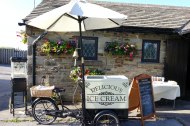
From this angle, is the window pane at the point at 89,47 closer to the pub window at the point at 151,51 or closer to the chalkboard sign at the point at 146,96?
the pub window at the point at 151,51

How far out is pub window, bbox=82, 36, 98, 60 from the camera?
405 inches

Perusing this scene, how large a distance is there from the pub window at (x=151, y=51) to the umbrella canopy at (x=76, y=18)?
3.63 m

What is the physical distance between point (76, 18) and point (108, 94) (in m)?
2.01

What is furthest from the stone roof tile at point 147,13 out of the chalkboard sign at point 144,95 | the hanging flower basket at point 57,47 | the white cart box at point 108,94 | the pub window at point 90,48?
the white cart box at point 108,94

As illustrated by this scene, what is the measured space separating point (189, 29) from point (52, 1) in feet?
19.0

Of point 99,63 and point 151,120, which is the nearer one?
point 151,120

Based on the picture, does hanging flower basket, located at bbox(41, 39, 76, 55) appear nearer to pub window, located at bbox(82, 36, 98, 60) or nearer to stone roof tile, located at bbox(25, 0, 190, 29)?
pub window, located at bbox(82, 36, 98, 60)

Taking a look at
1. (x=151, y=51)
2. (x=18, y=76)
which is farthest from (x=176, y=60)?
(x=18, y=76)

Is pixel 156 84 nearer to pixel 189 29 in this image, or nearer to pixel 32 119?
pixel 189 29

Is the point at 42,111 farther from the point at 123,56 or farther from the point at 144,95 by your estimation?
the point at 123,56

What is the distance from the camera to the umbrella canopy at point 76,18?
5.79m

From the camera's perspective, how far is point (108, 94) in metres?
6.81

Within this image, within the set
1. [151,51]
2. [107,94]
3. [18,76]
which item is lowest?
[107,94]

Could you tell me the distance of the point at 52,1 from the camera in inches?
469
